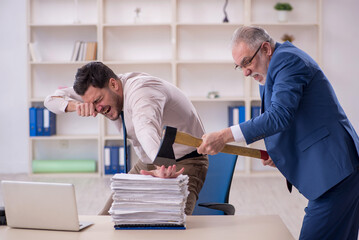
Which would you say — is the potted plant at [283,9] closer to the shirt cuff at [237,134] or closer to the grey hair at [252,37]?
the grey hair at [252,37]

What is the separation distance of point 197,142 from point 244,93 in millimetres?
4469

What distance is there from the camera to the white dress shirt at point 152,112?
7.02 ft

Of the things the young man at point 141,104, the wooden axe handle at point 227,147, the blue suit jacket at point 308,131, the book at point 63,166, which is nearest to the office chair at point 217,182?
the young man at point 141,104

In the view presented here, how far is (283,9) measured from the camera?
20.3 feet

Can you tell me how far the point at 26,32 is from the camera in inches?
250

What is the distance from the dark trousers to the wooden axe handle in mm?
320

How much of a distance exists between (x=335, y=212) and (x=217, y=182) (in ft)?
2.57

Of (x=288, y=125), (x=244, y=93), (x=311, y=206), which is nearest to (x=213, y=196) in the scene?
(x=311, y=206)

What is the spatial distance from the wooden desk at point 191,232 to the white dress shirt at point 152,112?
1.05 feet

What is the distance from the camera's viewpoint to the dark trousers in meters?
2.19

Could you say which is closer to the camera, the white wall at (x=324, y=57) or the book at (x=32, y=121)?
the book at (x=32, y=121)

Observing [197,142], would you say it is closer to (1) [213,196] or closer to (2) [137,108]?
(2) [137,108]

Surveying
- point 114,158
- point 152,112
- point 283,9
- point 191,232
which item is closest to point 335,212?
point 191,232

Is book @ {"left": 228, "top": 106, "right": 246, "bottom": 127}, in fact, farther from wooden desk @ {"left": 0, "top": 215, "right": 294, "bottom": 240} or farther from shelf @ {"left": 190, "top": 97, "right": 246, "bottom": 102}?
wooden desk @ {"left": 0, "top": 215, "right": 294, "bottom": 240}
